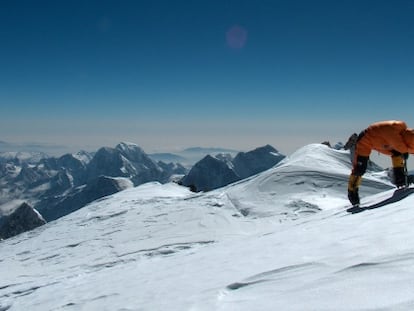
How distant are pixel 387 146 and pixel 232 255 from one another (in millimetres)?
5903

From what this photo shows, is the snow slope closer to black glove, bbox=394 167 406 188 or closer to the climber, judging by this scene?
black glove, bbox=394 167 406 188

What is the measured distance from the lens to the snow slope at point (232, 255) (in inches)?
187

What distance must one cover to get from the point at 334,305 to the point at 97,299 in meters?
4.77

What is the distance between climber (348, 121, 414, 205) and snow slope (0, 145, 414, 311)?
687mm

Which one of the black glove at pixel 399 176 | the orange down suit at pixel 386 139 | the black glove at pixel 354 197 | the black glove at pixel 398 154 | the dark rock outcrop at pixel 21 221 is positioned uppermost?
the orange down suit at pixel 386 139

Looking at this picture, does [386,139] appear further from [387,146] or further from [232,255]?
[232,255]

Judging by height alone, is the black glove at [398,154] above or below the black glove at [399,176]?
above

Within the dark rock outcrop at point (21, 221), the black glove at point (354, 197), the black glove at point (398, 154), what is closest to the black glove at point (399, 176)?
the black glove at point (398, 154)

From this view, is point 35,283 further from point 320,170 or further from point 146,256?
point 320,170

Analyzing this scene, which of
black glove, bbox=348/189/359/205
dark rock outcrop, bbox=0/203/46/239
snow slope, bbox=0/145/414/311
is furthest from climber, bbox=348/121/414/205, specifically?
dark rock outcrop, bbox=0/203/46/239

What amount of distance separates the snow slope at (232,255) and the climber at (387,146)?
69cm

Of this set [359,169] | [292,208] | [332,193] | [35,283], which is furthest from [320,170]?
[35,283]

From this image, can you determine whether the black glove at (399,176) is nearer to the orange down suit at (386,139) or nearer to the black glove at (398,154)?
the black glove at (398,154)

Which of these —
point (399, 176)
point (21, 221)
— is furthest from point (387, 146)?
point (21, 221)
